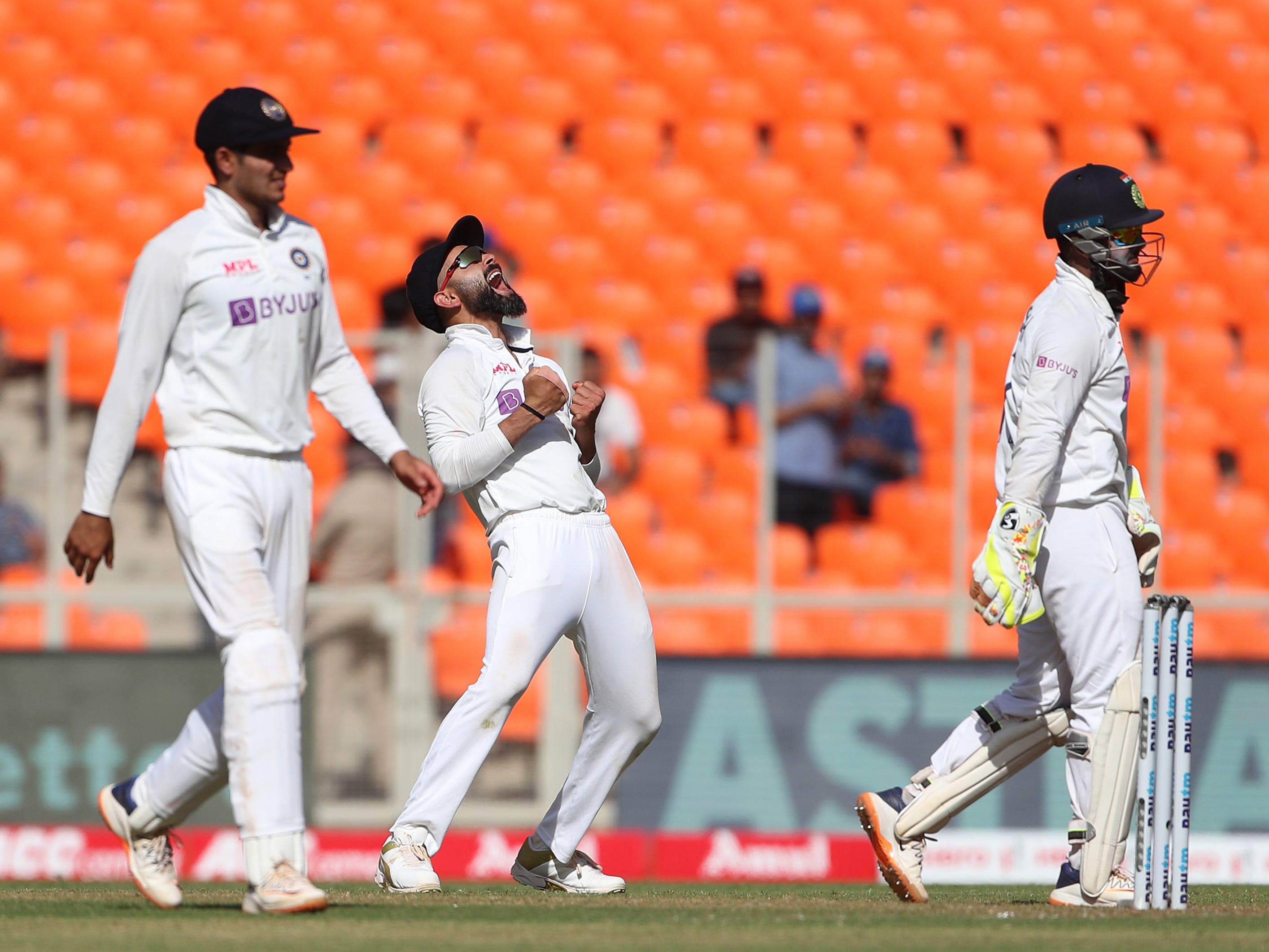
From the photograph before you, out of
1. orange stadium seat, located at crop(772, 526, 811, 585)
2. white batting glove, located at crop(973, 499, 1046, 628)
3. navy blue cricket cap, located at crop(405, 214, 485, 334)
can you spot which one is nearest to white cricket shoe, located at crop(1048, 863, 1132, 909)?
white batting glove, located at crop(973, 499, 1046, 628)

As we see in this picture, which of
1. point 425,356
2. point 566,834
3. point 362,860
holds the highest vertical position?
point 425,356

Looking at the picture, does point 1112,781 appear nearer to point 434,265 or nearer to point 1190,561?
point 434,265

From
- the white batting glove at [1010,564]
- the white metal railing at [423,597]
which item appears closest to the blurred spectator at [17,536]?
the white metal railing at [423,597]

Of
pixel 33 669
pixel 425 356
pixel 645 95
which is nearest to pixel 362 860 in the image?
pixel 33 669

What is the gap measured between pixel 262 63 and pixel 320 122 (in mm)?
828

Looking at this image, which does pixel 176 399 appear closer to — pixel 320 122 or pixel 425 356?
pixel 425 356

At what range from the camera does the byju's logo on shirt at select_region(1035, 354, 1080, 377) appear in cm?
528

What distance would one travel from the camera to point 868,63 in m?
13.8

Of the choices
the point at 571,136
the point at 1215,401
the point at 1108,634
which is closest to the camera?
the point at 1108,634

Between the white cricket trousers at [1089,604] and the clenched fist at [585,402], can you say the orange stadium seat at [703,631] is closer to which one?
the clenched fist at [585,402]

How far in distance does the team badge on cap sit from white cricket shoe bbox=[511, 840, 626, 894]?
2.48 m

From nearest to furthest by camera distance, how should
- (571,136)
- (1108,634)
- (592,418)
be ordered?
(1108,634)
(592,418)
(571,136)

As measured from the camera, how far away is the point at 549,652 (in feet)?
18.7

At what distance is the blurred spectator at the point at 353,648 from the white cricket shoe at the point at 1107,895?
455 centimetres
